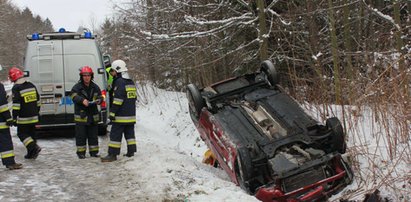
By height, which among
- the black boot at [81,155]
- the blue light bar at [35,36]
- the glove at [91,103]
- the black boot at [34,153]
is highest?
the blue light bar at [35,36]

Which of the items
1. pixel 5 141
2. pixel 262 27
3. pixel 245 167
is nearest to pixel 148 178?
pixel 245 167

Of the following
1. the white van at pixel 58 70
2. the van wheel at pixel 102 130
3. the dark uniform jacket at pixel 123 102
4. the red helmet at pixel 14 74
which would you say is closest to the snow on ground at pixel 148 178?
the dark uniform jacket at pixel 123 102

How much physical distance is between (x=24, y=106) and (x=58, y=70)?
7.17ft

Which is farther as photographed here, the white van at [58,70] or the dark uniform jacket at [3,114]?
the white van at [58,70]

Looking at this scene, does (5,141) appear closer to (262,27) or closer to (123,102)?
(123,102)

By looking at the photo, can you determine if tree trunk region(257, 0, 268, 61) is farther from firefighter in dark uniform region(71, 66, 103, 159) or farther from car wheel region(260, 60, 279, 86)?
firefighter in dark uniform region(71, 66, 103, 159)

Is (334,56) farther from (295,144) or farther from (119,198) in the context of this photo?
(119,198)

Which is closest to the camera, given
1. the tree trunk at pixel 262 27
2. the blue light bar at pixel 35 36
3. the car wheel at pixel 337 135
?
the car wheel at pixel 337 135

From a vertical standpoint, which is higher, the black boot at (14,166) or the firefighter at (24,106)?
the firefighter at (24,106)

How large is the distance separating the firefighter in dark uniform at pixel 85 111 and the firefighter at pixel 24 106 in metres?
0.69

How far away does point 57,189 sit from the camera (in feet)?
17.7

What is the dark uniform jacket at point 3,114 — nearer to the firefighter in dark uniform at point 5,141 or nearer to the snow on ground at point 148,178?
the firefighter in dark uniform at point 5,141

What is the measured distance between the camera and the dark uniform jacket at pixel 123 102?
695 cm

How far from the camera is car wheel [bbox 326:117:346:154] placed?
5508 millimetres
